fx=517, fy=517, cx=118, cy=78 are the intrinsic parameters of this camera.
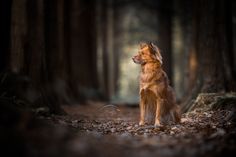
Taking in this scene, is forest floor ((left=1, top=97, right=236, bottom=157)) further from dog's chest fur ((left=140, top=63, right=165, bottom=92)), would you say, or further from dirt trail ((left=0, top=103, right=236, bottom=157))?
dog's chest fur ((left=140, top=63, right=165, bottom=92))

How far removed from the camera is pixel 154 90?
11805mm

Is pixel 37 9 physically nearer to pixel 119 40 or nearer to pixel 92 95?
pixel 92 95

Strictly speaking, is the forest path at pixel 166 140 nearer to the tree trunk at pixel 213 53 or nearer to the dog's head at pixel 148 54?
the dog's head at pixel 148 54

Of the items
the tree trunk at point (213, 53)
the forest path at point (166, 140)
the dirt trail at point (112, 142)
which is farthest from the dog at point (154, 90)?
the tree trunk at point (213, 53)

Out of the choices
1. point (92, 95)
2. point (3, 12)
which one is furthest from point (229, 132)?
point (92, 95)

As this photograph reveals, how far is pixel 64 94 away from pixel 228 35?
681 centimetres

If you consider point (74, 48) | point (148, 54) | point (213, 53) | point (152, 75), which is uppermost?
point (74, 48)

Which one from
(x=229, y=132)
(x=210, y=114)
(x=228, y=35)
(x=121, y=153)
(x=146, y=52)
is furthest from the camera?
A: (x=228, y=35)

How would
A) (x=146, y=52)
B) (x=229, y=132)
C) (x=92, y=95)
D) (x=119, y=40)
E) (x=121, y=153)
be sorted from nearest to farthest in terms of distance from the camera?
(x=121, y=153) < (x=229, y=132) < (x=146, y=52) < (x=92, y=95) < (x=119, y=40)

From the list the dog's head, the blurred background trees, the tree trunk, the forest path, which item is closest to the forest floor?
the forest path

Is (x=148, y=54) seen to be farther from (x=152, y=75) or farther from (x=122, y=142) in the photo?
(x=122, y=142)

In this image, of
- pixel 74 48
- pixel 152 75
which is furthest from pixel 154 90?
pixel 74 48

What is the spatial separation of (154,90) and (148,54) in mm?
834

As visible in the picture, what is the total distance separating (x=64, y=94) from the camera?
782 inches
